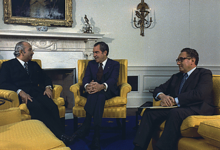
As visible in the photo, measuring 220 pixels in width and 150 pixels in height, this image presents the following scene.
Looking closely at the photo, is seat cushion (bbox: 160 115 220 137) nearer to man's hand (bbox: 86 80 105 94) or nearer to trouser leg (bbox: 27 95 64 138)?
man's hand (bbox: 86 80 105 94)

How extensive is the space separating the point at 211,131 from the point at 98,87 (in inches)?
56.4

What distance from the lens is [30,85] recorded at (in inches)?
107

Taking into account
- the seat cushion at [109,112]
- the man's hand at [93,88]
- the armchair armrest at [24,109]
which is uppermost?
the man's hand at [93,88]

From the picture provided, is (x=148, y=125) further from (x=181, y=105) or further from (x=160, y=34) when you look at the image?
(x=160, y=34)

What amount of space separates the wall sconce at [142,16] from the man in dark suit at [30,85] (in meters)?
2.26

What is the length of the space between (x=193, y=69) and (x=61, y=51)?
2490mm

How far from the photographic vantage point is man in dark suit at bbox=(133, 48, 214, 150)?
5.64ft

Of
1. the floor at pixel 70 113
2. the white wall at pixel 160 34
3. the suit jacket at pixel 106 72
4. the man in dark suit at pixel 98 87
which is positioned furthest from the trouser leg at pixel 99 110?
the white wall at pixel 160 34

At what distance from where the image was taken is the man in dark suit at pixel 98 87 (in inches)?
90.4

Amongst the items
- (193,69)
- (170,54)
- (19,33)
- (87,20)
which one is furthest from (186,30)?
(19,33)

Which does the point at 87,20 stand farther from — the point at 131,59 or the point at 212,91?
the point at 212,91

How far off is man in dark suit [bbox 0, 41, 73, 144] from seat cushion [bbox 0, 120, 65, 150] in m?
0.88

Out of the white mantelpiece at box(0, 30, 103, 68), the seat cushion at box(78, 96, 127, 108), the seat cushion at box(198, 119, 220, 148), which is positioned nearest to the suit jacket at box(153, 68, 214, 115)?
the seat cushion at box(198, 119, 220, 148)

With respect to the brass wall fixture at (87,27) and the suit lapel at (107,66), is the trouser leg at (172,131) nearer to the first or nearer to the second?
the suit lapel at (107,66)
